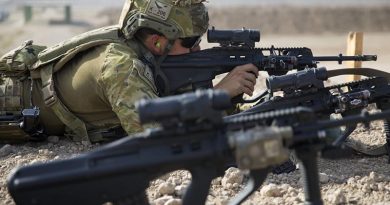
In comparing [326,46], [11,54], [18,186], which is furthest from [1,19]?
[18,186]

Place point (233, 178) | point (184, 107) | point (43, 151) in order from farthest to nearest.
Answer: point (43, 151)
point (233, 178)
point (184, 107)

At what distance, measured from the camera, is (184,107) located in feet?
8.18

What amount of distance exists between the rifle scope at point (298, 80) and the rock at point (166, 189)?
3.27ft

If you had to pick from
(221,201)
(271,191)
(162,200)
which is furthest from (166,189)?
(271,191)

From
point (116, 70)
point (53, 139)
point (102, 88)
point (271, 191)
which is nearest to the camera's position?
point (271, 191)

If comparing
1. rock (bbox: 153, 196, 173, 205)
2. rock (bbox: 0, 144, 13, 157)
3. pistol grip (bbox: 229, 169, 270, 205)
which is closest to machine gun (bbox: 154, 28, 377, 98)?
rock (bbox: 153, 196, 173, 205)

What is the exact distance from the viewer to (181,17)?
14.3ft

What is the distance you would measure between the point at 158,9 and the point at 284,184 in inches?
59.2

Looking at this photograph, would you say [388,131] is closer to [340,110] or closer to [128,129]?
[340,110]

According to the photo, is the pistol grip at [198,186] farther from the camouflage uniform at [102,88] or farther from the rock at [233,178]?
the camouflage uniform at [102,88]

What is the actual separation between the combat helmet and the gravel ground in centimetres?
102

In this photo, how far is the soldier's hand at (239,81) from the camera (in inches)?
176

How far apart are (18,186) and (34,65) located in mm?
2287

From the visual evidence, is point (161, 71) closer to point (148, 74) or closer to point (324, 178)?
point (148, 74)
